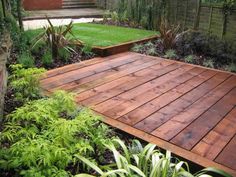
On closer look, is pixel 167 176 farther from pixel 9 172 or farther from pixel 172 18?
pixel 172 18

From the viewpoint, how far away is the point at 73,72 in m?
3.98

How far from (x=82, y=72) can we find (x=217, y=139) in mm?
2171

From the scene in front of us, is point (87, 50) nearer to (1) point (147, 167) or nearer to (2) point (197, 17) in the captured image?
(2) point (197, 17)

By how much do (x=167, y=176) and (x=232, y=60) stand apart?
11.2 ft

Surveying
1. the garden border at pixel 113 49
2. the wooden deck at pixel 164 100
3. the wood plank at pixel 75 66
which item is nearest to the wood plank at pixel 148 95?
the wooden deck at pixel 164 100

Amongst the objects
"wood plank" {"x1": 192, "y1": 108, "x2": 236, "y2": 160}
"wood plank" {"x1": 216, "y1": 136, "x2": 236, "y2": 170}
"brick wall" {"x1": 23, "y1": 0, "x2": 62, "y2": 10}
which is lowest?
"wood plank" {"x1": 216, "y1": 136, "x2": 236, "y2": 170}

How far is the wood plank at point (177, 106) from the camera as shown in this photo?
2.62 m

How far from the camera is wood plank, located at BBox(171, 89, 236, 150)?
238 cm

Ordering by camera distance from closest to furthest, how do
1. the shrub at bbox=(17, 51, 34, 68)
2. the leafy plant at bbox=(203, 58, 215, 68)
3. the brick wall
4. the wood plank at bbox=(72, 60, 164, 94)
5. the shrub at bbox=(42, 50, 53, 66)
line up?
the wood plank at bbox=(72, 60, 164, 94), the shrub at bbox=(17, 51, 34, 68), the shrub at bbox=(42, 50, 53, 66), the leafy plant at bbox=(203, 58, 215, 68), the brick wall

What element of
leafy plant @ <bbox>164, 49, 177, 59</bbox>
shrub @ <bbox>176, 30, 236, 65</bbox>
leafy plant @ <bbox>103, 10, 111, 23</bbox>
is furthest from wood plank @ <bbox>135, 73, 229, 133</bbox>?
leafy plant @ <bbox>103, 10, 111, 23</bbox>

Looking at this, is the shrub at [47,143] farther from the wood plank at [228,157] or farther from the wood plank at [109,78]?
the wood plank at [109,78]

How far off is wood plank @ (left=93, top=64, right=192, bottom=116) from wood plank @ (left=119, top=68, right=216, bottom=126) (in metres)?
0.24

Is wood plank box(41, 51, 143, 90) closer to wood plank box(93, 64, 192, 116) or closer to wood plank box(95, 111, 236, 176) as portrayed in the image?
wood plank box(93, 64, 192, 116)

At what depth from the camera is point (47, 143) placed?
68.5 inches
